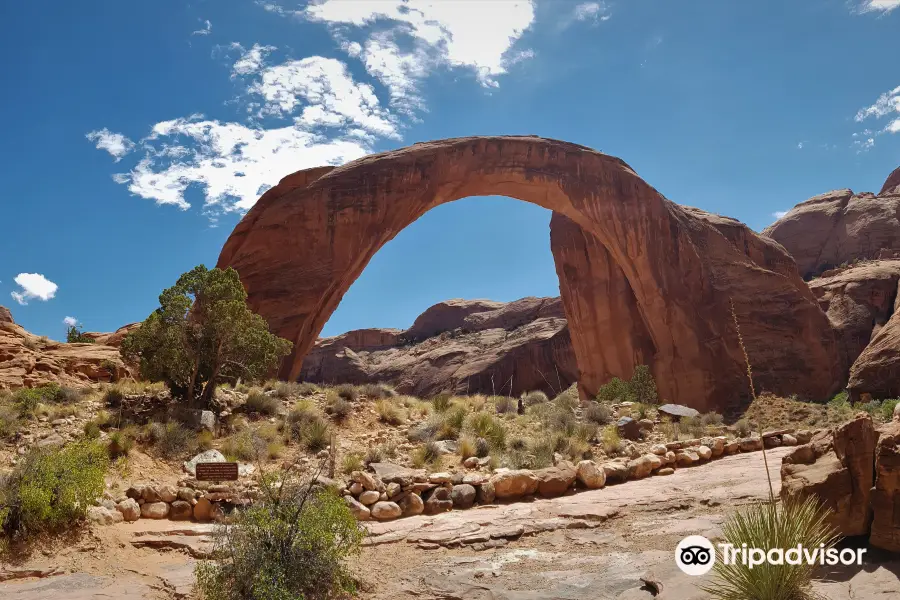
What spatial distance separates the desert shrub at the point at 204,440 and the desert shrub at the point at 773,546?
7.55 m

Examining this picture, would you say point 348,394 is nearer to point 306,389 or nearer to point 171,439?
point 306,389

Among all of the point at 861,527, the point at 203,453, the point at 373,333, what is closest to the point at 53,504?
the point at 203,453

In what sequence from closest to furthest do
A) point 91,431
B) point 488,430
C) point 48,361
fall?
point 91,431 < point 488,430 < point 48,361

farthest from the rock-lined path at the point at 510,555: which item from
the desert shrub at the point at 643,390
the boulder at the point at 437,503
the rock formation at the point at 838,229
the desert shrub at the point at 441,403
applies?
the rock formation at the point at 838,229

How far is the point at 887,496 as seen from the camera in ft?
12.8

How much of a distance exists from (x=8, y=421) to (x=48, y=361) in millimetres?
6960

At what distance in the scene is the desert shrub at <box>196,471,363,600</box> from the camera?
428 cm

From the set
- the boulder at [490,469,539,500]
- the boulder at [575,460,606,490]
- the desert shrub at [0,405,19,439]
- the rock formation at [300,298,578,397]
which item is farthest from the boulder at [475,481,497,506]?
the rock formation at [300,298,578,397]

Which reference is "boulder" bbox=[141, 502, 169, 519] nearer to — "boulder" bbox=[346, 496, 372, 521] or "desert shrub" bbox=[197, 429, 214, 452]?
"boulder" bbox=[346, 496, 372, 521]

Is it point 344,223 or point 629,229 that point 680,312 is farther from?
point 344,223

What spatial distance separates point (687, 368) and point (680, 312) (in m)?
2.16

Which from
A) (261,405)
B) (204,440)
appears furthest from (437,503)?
(261,405)

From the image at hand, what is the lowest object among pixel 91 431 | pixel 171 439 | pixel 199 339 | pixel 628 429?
pixel 628 429

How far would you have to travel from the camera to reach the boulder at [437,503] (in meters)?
6.96
